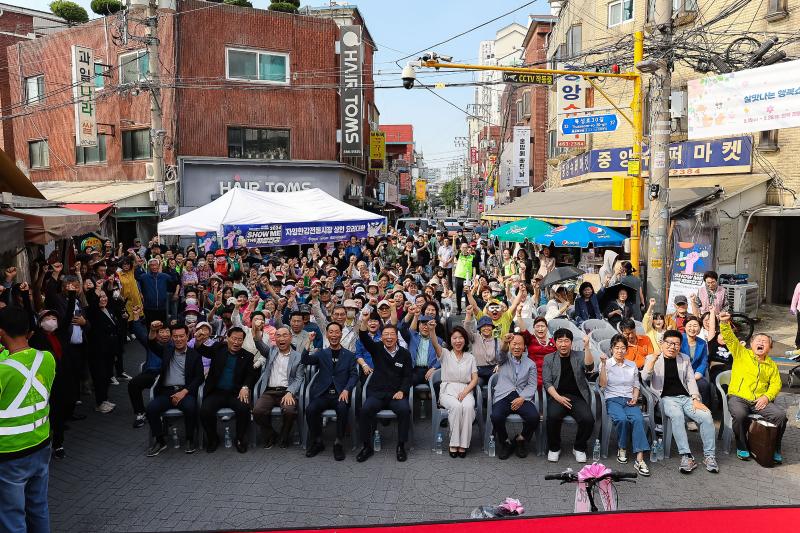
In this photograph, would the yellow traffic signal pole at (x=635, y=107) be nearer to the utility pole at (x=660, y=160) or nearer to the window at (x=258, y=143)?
the utility pole at (x=660, y=160)

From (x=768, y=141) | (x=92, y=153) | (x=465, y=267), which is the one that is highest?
(x=92, y=153)

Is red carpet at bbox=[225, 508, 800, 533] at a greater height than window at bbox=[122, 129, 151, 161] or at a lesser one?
lesser

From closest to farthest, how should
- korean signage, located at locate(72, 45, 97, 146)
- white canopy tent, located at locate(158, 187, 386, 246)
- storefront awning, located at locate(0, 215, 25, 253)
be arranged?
storefront awning, located at locate(0, 215, 25, 253), white canopy tent, located at locate(158, 187, 386, 246), korean signage, located at locate(72, 45, 97, 146)

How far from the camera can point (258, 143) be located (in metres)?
26.2

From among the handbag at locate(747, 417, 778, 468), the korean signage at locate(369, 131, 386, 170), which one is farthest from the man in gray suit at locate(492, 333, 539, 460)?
the korean signage at locate(369, 131, 386, 170)

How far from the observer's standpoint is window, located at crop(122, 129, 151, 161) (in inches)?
1017

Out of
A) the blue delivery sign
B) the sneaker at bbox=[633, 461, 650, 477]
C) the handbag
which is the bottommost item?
the sneaker at bbox=[633, 461, 650, 477]

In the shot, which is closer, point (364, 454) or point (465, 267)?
point (364, 454)

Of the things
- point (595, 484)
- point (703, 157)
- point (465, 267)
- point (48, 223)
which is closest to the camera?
point (595, 484)

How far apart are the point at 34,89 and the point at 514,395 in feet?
104

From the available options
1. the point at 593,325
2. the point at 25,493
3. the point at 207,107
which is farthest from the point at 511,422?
the point at 207,107

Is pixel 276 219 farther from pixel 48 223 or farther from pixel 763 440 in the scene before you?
pixel 763 440

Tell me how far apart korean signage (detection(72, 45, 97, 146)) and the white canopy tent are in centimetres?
970

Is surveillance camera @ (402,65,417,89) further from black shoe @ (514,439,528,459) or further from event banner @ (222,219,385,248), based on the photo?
black shoe @ (514,439,528,459)
